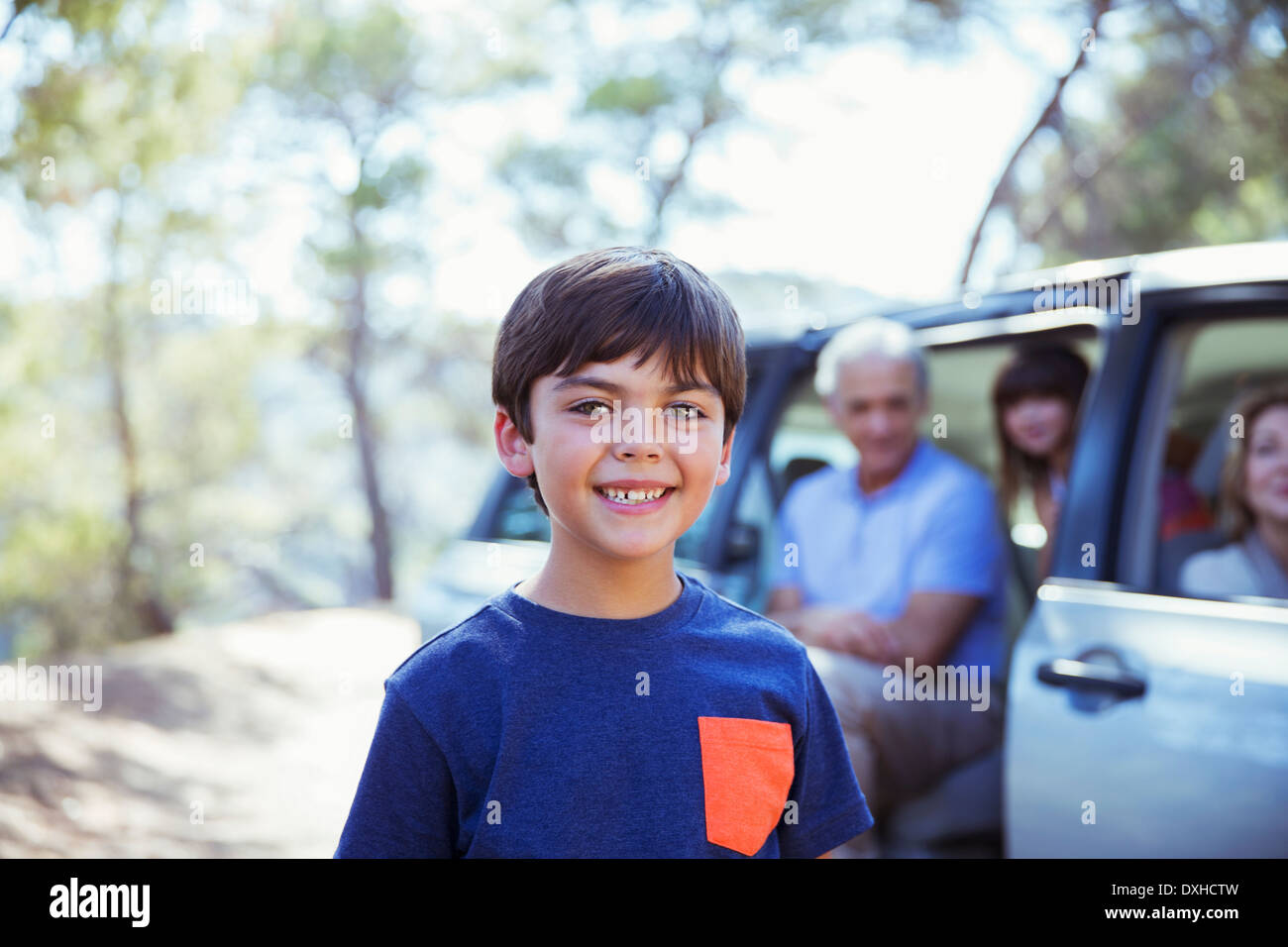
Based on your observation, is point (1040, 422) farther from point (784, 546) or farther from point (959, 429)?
point (959, 429)

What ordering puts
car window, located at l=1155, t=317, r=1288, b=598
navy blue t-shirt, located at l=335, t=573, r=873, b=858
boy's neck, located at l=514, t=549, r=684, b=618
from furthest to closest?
car window, located at l=1155, t=317, r=1288, b=598, boy's neck, located at l=514, t=549, r=684, b=618, navy blue t-shirt, located at l=335, t=573, r=873, b=858

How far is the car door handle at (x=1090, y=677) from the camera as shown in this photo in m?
2.34

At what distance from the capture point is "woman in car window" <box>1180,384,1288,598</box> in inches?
100

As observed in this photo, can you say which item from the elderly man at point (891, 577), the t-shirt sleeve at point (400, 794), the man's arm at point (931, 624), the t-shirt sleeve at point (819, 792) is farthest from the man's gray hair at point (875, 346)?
the t-shirt sleeve at point (400, 794)

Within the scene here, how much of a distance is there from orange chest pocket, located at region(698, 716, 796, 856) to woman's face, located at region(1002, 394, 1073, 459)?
244 cm

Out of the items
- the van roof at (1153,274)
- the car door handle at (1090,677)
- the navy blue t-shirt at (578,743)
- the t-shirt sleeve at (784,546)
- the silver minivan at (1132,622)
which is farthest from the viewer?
the t-shirt sleeve at (784,546)

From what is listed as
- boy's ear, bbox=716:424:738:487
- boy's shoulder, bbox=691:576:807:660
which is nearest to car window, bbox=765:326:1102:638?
boy's ear, bbox=716:424:738:487

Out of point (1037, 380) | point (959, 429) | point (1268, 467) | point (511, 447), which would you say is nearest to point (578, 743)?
point (511, 447)

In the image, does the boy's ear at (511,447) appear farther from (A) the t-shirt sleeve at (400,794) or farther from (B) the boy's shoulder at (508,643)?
(A) the t-shirt sleeve at (400,794)

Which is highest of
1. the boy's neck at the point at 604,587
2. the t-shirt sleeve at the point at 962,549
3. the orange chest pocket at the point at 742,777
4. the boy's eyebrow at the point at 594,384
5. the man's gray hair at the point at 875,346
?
the man's gray hair at the point at 875,346

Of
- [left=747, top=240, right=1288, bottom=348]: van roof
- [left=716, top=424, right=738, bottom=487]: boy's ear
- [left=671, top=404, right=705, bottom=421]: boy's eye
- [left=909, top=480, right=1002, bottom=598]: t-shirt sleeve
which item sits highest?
[left=747, top=240, right=1288, bottom=348]: van roof

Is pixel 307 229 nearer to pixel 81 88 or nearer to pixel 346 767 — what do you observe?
pixel 81 88

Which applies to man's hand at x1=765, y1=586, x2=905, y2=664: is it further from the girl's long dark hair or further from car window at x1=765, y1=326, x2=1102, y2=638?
the girl's long dark hair

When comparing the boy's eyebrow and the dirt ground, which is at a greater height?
the boy's eyebrow
